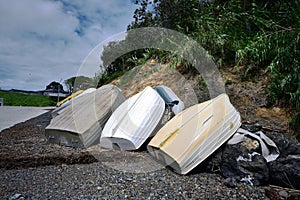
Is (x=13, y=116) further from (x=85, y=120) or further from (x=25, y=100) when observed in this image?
(x=25, y=100)

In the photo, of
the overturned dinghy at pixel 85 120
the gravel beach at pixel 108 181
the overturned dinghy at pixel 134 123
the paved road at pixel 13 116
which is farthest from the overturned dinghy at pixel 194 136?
the paved road at pixel 13 116

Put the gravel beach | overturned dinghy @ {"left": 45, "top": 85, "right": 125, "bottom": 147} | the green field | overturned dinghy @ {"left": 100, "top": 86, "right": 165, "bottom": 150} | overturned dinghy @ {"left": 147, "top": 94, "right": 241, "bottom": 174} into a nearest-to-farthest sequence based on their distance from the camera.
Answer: the gravel beach
overturned dinghy @ {"left": 147, "top": 94, "right": 241, "bottom": 174}
overturned dinghy @ {"left": 100, "top": 86, "right": 165, "bottom": 150}
overturned dinghy @ {"left": 45, "top": 85, "right": 125, "bottom": 147}
the green field

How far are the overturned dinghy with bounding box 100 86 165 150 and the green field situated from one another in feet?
37.5

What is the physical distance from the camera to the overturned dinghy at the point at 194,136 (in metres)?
2.21

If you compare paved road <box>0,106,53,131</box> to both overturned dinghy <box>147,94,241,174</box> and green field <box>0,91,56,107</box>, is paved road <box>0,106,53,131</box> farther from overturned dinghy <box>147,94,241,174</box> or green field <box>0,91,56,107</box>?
green field <box>0,91,56,107</box>

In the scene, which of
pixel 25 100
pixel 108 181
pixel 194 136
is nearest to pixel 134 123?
pixel 194 136

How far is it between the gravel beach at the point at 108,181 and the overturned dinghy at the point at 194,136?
5.0 inches

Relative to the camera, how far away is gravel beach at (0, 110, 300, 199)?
184 centimetres

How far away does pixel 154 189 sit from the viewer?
6.32ft

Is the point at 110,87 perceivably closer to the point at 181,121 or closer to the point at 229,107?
the point at 181,121

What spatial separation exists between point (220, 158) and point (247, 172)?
29 centimetres

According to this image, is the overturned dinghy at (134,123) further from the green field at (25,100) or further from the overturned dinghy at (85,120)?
the green field at (25,100)

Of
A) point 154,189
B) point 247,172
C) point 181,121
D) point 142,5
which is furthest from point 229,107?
point 142,5

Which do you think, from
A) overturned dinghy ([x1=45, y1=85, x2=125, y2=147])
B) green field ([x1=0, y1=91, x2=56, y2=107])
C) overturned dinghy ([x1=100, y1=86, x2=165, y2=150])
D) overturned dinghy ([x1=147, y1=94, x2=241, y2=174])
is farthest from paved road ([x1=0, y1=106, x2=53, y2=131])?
→ green field ([x1=0, y1=91, x2=56, y2=107])
